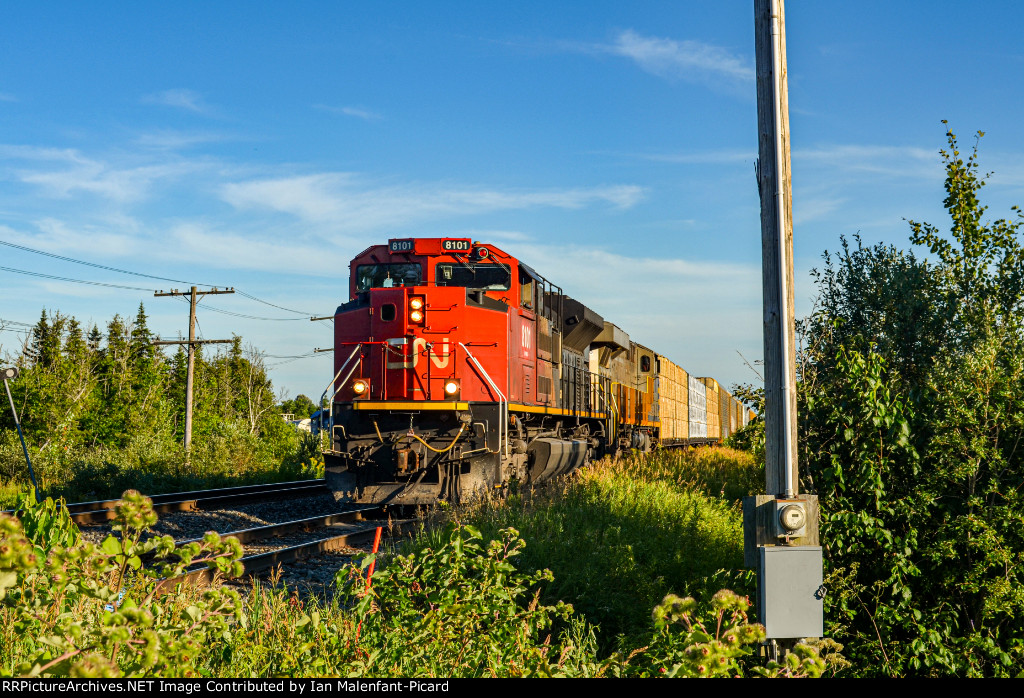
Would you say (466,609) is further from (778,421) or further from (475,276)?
(475,276)

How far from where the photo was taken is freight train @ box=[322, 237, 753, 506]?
11.7 meters

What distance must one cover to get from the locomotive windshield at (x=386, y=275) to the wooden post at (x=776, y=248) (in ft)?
25.7

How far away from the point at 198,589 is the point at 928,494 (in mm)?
6314

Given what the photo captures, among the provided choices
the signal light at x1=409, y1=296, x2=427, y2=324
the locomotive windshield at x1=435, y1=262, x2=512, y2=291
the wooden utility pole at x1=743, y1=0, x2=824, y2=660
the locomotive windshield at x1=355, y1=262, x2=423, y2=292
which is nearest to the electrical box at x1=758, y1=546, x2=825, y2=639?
the wooden utility pole at x1=743, y1=0, x2=824, y2=660

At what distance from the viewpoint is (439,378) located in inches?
475

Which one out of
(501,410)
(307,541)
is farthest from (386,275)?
(307,541)

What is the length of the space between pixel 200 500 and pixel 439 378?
18.2ft

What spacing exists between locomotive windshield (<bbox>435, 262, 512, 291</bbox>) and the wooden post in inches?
298

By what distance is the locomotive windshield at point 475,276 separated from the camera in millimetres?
12797

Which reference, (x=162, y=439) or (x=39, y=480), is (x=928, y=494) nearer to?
(x=39, y=480)

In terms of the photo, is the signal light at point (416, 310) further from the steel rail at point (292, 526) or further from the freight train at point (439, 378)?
the steel rail at point (292, 526)

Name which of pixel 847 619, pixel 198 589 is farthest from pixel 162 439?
pixel 847 619

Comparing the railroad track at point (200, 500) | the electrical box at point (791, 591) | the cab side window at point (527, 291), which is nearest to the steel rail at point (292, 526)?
the railroad track at point (200, 500)
